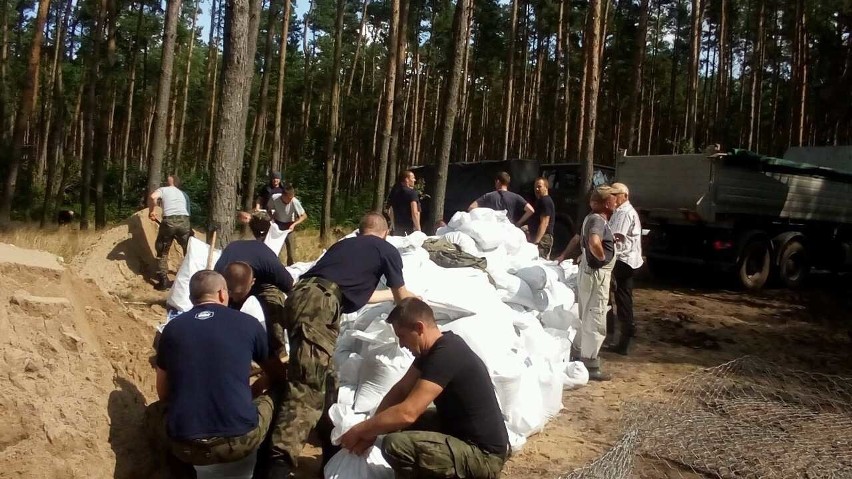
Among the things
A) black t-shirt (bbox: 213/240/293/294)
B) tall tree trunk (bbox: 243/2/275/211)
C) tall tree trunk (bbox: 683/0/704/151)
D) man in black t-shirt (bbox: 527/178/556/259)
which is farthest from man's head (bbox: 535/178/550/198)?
tall tree trunk (bbox: 683/0/704/151)

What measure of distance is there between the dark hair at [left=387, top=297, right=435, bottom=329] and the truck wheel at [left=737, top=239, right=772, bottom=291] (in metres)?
8.47

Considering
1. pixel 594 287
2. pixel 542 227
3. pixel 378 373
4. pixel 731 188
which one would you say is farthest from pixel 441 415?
pixel 731 188

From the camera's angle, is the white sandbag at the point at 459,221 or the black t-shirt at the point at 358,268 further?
the white sandbag at the point at 459,221

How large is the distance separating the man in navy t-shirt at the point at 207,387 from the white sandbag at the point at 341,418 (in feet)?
2.08

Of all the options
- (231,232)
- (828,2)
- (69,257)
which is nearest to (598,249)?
(231,232)

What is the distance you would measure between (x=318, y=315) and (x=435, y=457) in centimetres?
117

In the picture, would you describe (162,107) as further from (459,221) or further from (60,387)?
(60,387)

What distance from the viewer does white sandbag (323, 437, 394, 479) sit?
3.43m

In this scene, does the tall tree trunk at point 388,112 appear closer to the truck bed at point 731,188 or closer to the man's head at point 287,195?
the man's head at point 287,195

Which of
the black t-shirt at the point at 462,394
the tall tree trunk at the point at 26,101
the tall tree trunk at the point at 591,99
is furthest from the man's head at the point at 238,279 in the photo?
the tall tree trunk at the point at 26,101

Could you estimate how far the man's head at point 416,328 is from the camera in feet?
10.6

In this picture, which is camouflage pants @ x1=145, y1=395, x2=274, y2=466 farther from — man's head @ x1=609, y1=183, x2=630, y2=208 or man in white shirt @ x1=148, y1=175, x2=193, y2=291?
man in white shirt @ x1=148, y1=175, x2=193, y2=291

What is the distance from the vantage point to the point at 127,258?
8.92m

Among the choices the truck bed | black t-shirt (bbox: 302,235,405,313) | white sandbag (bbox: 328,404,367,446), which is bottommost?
white sandbag (bbox: 328,404,367,446)
